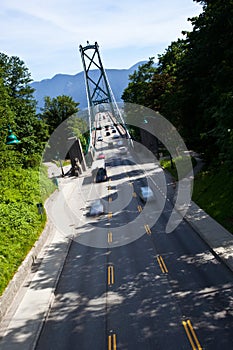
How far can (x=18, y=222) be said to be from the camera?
23.5 metres

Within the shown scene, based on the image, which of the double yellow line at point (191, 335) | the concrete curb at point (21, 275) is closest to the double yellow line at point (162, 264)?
the double yellow line at point (191, 335)

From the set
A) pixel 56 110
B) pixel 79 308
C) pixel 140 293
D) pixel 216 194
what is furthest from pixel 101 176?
pixel 56 110

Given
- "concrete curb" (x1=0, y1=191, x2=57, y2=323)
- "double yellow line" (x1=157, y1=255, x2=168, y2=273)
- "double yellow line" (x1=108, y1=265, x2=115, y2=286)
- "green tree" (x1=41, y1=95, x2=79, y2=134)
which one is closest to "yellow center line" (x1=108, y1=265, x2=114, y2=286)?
"double yellow line" (x1=108, y1=265, x2=115, y2=286)

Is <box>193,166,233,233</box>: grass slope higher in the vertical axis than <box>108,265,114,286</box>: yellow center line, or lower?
higher

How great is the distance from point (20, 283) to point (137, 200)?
1827cm

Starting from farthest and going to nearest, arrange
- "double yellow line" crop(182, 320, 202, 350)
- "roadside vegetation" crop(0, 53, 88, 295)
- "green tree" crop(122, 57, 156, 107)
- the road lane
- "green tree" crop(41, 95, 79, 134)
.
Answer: "green tree" crop(41, 95, 79, 134) < "green tree" crop(122, 57, 156, 107) < "roadside vegetation" crop(0, 53, 88, 295) < the road lane < "double yellow line" crop(182, 320, 202, 350)

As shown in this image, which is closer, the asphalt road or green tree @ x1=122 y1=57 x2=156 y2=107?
the asphalt road

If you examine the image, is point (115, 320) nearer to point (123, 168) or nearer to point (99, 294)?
point (99, 294)

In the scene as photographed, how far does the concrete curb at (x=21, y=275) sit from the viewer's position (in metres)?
16.3

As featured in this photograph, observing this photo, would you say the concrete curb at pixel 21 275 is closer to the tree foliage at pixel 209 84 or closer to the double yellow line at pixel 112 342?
the double yellow line at pixel 112 342

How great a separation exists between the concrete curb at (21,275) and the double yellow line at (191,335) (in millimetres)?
8845

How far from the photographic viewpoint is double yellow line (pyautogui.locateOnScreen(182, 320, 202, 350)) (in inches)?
467

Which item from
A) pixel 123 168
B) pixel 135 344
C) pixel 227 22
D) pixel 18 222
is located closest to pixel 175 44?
pixel 123 168

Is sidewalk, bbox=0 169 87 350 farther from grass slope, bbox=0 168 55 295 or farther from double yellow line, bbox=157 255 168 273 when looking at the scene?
double yellow line, bbox=157 255 168 273
